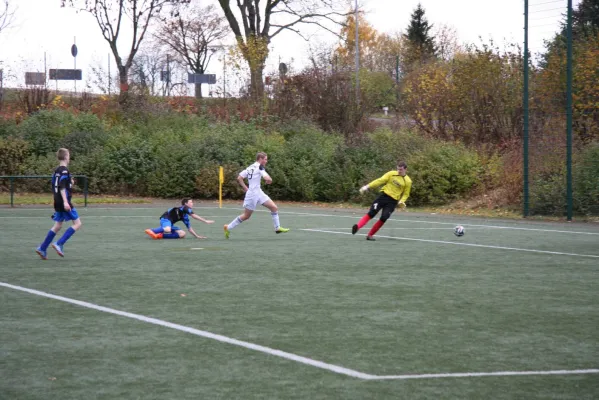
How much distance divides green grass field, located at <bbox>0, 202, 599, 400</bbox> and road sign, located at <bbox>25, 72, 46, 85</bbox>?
102 ft

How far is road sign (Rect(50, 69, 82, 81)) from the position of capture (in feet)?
171

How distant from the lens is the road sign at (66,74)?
171ft

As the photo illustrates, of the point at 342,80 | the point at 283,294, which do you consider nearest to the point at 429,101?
the point at 342,80

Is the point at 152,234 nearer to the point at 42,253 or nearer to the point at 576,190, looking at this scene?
the point at 42,253

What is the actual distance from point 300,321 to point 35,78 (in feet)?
135

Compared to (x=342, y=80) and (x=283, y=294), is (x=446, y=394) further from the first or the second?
(x=342, y=80)

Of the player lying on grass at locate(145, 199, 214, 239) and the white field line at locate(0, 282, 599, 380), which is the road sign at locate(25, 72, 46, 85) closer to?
the player lying on grass at locate(145, 199, 214, 239)

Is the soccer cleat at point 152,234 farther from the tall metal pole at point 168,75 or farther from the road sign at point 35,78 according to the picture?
the tall metal pole at point 168,75

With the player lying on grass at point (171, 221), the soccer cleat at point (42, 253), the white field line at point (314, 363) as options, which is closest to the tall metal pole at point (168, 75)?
the player lying on grass at point (171, 221)

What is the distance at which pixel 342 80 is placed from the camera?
140ft

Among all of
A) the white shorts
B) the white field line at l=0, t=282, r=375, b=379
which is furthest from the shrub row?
the white field line at l=0, t=282, r=375, b=379

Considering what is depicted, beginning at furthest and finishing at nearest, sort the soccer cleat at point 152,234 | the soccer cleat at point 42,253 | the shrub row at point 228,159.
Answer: the shrub row at point 228,159 < the soccer cleat at point 152,234 < the soccer cleat at point 42,253

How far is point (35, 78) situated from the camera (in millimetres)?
46406

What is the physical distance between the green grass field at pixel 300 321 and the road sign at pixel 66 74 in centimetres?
3766
